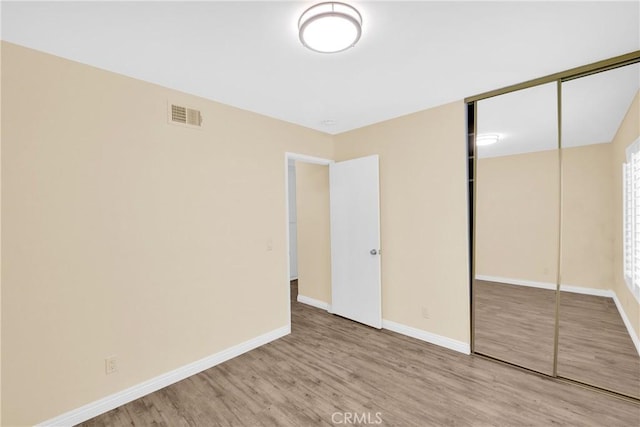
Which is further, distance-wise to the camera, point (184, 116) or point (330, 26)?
point (184, 116)

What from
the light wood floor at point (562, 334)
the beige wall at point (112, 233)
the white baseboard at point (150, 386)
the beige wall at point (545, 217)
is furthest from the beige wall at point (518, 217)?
the white baseboard at point (150, 386)

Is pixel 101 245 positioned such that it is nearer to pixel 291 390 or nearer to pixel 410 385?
pixel 291 390

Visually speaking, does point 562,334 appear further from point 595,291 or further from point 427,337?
point 427,337

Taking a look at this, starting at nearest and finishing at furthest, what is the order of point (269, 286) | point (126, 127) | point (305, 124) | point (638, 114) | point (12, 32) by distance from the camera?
point (12, 32) < point (638, 114) < point (126, 127) < point (269, 286) < point (305, 124)

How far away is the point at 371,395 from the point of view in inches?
87.6

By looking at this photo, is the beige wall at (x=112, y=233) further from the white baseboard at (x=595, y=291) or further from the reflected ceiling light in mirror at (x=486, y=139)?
the white baseboard at (x=595, y=291)

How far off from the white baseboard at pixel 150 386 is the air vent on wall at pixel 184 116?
87.3 inches

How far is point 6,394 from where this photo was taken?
5.71 ft

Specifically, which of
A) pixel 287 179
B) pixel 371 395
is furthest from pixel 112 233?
pixel 371 395

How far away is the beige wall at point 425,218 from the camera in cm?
288

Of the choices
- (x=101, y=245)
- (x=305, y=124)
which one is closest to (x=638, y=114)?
(x=305, y=124)

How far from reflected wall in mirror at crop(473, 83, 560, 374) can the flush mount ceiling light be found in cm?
178

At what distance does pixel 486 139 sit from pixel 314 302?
10.5ft

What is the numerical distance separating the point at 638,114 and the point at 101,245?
4.01 meters
